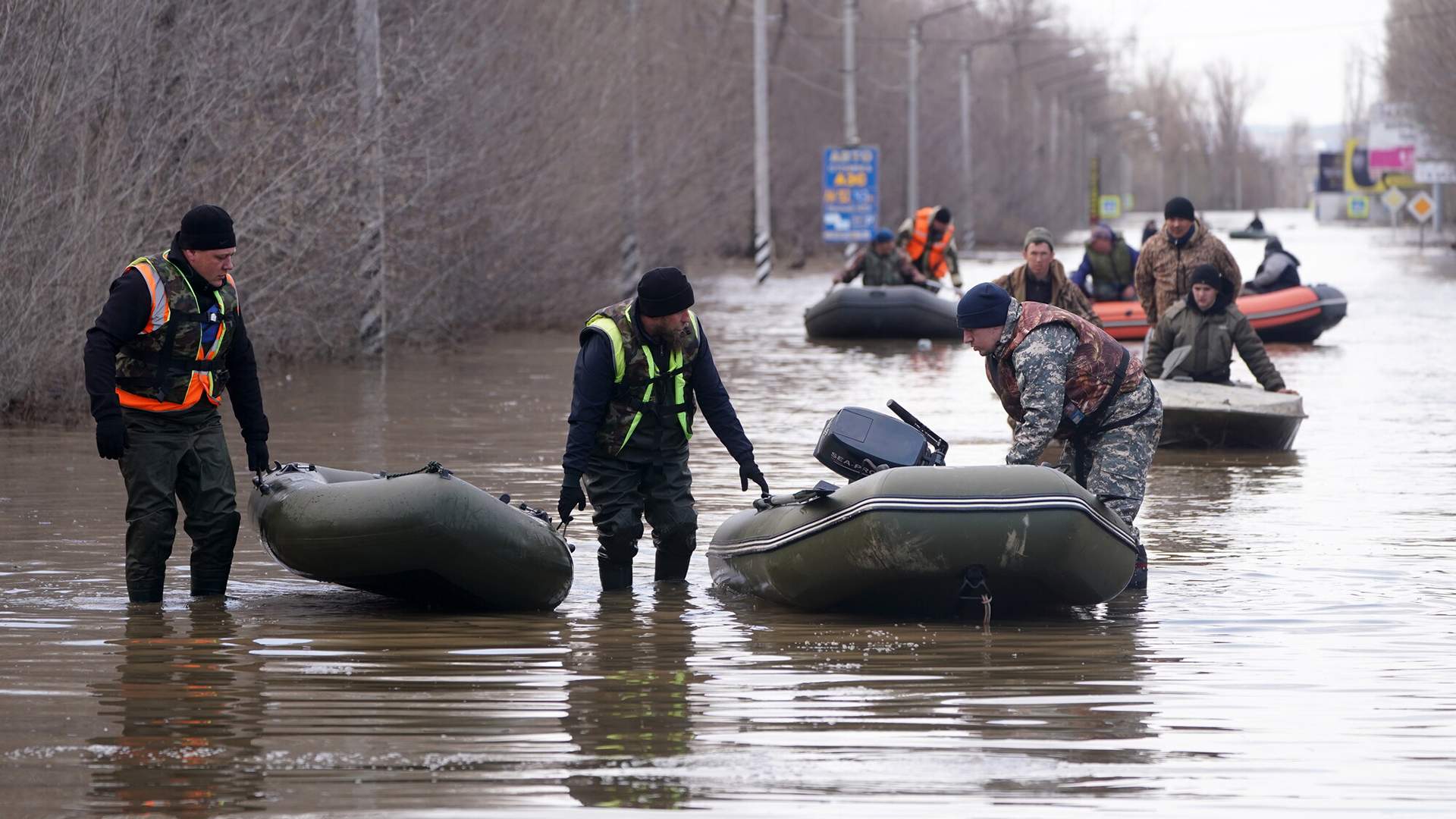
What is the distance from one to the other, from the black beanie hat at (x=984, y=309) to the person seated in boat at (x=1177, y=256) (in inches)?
247

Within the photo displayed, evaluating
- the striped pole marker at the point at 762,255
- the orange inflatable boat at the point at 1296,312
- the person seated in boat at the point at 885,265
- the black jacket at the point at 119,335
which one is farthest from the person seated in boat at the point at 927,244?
the black jacket at the point at 119,335

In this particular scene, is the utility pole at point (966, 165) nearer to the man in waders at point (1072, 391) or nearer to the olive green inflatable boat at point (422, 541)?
the man in waders at point (1072, 391)

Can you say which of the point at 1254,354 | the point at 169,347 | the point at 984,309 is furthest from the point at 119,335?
the point at 1254,354

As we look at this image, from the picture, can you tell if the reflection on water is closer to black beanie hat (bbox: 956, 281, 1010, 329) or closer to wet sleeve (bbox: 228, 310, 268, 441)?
wet sleeve (bbox: 228, 310, 268, 441)

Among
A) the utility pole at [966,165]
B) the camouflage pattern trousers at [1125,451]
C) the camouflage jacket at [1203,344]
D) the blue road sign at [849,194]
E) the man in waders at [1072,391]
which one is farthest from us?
the utility pole at [966,165]

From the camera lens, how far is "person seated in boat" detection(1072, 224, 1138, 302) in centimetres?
2141

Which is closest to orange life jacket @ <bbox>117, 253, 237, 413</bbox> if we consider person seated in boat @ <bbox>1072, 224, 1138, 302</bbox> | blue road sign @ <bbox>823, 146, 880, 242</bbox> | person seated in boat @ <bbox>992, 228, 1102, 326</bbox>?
person seated in boat @ <bbox>992, 228, 1102, 326</bbox>

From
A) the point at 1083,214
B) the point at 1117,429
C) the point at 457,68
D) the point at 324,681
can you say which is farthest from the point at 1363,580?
the point at 1083,214

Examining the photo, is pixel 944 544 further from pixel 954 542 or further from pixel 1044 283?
pixel 1044 283

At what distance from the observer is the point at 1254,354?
13.6 m

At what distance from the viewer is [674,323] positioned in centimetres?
840

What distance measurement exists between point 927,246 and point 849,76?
17886mm

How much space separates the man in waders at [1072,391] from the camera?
8359 millimetres

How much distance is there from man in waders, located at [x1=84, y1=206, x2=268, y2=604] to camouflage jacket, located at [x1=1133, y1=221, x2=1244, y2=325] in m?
7.89
